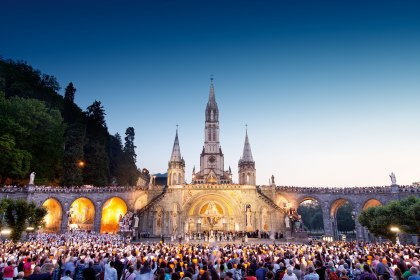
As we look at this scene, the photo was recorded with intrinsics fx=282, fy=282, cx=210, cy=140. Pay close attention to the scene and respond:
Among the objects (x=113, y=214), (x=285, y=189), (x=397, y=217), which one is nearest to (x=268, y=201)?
(x=285, y=189)

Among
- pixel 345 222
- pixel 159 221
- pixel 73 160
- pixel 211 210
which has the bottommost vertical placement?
pixel 345 222

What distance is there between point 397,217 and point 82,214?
43.1 meters

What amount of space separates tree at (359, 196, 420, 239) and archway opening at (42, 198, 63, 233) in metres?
40.6

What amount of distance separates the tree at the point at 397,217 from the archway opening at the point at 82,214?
38.0m

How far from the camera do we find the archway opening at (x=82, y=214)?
145 ft

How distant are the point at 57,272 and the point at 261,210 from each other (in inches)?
1181

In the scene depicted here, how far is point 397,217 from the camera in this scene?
26156mm

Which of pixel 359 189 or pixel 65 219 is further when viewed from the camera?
pixel 359 189

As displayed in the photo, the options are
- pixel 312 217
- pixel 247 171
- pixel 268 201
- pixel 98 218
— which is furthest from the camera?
pixel 312 217

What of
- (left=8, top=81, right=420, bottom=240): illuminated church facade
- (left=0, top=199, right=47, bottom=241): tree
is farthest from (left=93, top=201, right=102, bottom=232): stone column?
(left=0, top=199, right=47, bottom=241): tree

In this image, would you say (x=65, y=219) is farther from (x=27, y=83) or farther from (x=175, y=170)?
(x=27, y=83)

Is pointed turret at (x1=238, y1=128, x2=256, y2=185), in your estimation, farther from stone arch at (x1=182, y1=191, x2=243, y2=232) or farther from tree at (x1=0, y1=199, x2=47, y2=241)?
tree at (x1=0, y1=199, x2=47, y2=241)

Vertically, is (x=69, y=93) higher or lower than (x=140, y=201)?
higher

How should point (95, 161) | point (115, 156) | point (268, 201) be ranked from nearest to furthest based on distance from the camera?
point (268, 201) → point (95, 161) → point (115, 156)
